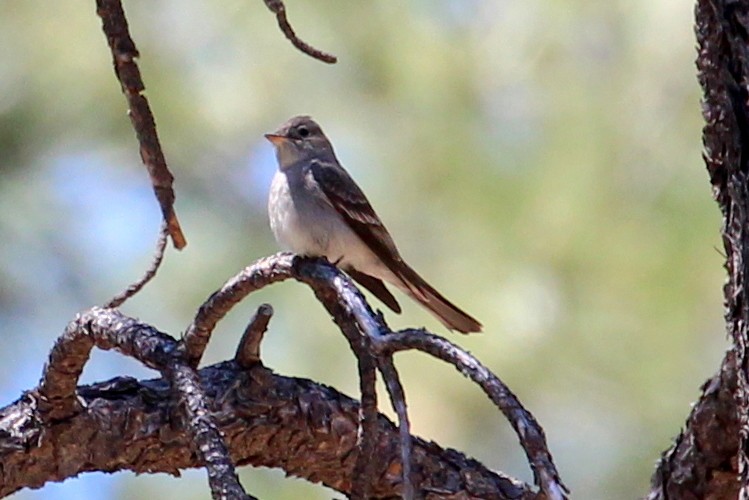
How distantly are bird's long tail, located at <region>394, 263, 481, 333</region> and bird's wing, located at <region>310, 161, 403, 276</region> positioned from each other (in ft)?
0.11

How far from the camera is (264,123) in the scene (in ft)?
12.6

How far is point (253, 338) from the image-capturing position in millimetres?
1894

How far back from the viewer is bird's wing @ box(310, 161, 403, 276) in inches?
128

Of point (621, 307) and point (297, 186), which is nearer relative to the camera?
point (621, 307)

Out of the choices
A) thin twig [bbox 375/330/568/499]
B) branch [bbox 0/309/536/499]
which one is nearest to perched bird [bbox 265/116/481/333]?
branch [bbox 0/309/536/499]

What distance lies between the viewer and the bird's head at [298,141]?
3582 millimetres

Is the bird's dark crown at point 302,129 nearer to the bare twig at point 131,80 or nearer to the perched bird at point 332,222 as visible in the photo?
the perched bird at point 332,222

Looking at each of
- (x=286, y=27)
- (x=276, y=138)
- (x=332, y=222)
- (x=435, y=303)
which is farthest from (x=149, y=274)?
(x=276, y=138)

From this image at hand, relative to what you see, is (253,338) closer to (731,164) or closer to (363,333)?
(363,333)

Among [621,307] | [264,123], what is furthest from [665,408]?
[264,123]

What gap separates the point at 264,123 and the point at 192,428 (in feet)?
8.14

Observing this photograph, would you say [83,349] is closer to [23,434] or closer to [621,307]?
[23,434]

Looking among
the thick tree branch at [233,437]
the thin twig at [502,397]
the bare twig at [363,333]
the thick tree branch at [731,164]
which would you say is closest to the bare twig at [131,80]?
the bare twig at [363,333]

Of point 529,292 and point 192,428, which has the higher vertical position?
point 529,292
